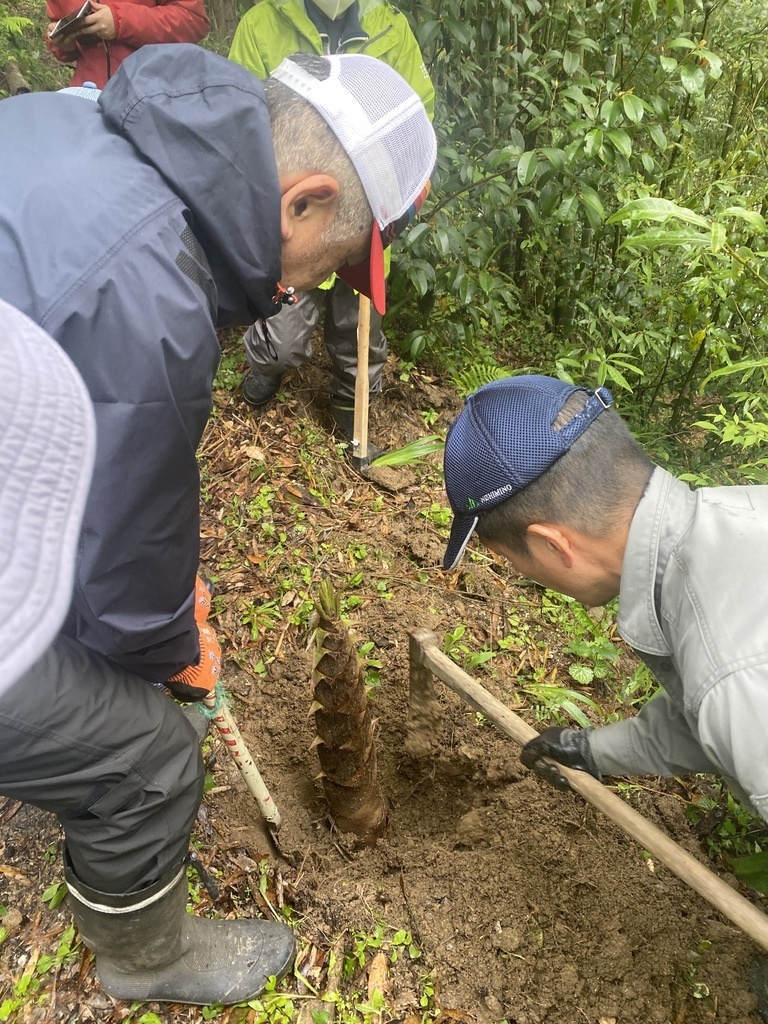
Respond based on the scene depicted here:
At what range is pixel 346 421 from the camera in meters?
4.14

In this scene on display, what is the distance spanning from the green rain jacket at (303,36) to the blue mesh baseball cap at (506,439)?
183 centimetres

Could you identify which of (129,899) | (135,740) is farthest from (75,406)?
(129,899)

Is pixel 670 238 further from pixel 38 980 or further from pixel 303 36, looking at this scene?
pixel 38 980

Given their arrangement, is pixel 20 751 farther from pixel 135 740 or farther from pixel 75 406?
pixel 75 406

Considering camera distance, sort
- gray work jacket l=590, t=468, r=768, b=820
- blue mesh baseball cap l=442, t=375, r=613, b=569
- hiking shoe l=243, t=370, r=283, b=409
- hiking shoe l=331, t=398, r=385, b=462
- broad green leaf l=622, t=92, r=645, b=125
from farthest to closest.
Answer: hiking shoe l=331, t=398, r=385, b=462 → hiking shoe l=243, t=370, r=283, b=409 → broad green leaf l=622, t=92, r=645, b=125 → blue mesh baseball cap l=442, t=375, r=613, b=569 → gray work jacket l=590, t=468, r=768, b=820

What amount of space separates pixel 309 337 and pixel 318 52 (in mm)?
1429

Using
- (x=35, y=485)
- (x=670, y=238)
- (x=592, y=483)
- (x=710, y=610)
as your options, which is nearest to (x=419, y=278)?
(x=670, y=238)

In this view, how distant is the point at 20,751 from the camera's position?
1.47 m

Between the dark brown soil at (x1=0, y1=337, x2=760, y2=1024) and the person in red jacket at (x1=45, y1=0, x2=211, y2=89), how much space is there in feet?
8.18

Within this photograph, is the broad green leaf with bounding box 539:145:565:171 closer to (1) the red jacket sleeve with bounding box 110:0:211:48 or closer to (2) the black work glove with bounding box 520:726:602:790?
(1) the red jacket sleeve with bounding box 110:0:211:48

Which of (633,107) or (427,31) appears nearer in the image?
(633,107)

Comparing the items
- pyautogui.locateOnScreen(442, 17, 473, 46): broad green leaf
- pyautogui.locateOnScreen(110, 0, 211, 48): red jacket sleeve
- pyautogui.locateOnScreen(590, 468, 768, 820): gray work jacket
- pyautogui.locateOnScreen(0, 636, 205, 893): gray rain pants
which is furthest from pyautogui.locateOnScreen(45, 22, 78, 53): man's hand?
pyautogui.locateOnScreen(590, 468, 768, 820): gray work jacket

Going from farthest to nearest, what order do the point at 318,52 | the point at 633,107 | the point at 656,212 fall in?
the point at 318,52
the point at 633,107
the point at 656,212

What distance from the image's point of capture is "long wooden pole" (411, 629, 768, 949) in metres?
1.69
